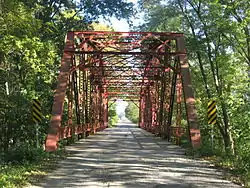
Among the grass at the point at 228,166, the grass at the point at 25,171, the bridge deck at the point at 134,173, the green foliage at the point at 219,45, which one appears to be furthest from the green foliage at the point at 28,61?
the grass at the point at 228,166

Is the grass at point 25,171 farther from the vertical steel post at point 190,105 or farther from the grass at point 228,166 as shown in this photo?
the vertical steel post at point 190,105

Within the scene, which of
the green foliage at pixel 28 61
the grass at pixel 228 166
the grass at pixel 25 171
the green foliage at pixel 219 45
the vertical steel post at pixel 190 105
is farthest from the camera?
the green foliage at pixel 219 45

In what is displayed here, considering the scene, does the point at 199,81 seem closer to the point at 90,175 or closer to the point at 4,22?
the point at 4,22

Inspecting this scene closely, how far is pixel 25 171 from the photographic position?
361 inches

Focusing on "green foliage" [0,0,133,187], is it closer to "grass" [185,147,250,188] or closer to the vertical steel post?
"grass" [185,147,250,188]

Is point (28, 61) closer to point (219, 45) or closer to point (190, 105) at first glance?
point (190, 105)

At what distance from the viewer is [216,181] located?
27.7 ft

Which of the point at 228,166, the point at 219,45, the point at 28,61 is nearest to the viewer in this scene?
the point at 228,166

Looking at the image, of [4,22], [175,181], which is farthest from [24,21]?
[175,181]

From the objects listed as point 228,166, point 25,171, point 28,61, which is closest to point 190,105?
point 228,166

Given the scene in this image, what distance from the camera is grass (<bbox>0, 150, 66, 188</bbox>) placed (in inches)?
300

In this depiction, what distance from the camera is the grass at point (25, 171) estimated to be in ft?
25.0

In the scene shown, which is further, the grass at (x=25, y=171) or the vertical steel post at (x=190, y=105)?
the vertical steel post at (x=190, y=105)

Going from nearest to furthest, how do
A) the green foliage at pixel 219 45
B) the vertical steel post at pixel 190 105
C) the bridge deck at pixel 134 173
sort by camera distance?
the bridge deck at pixel 134 173, the vertical steel post at pixel 190 105, the green foliage at pixel 219 45
